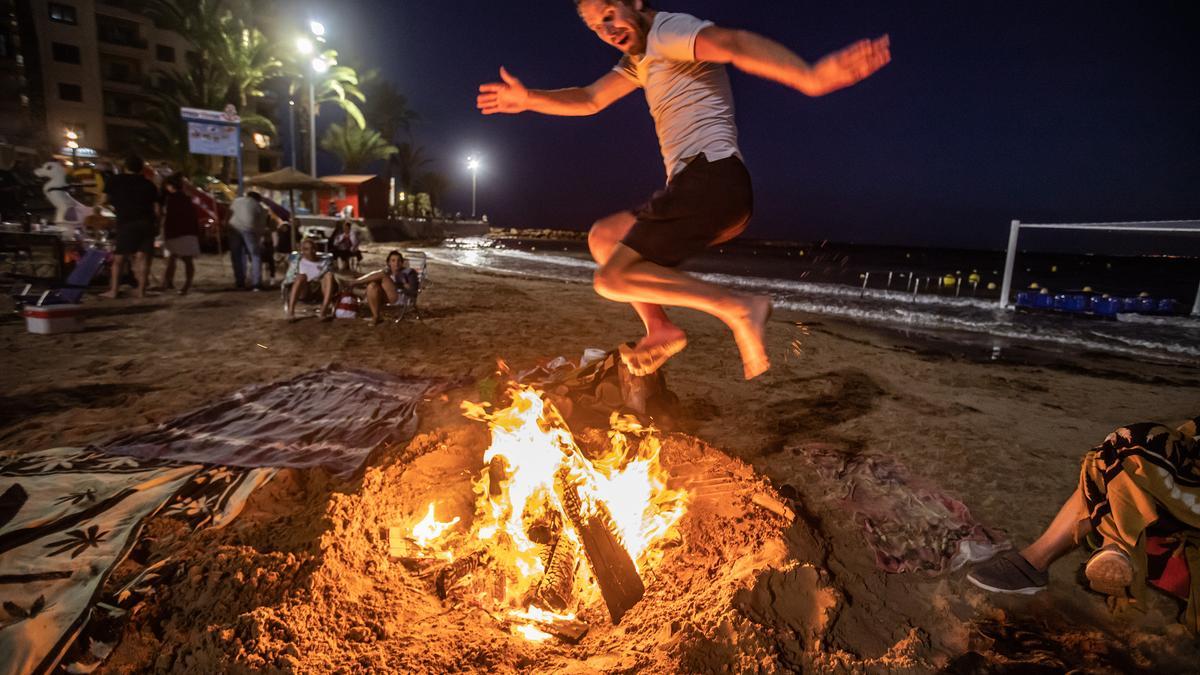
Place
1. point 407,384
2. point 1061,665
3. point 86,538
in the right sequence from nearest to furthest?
point 1061,665, point 86,538, point 407,384

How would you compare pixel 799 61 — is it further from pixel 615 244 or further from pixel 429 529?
pixel 429 529

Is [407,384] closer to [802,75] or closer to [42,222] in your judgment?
[802,75]

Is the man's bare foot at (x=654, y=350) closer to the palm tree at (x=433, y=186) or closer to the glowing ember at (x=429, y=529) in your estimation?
the glowing ember at (x=429, y=529)

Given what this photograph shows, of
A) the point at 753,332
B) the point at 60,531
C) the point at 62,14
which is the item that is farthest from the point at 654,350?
the point at 62,14

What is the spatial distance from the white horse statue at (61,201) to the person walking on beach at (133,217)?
299cm

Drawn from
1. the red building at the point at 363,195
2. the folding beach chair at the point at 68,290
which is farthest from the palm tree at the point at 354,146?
the folding beach chair at the point at 68,290

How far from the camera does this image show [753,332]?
8.52ft

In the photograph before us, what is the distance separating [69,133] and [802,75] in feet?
174

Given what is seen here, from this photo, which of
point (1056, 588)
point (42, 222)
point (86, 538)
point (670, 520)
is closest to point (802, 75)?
point (670, 520)

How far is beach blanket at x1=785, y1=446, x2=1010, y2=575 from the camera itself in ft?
9.14

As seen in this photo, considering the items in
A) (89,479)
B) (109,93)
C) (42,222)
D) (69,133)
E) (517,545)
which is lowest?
(517,545)

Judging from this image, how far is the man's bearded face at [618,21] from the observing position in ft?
8.22

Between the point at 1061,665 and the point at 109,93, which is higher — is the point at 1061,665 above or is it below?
below

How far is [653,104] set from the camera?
274 cm
